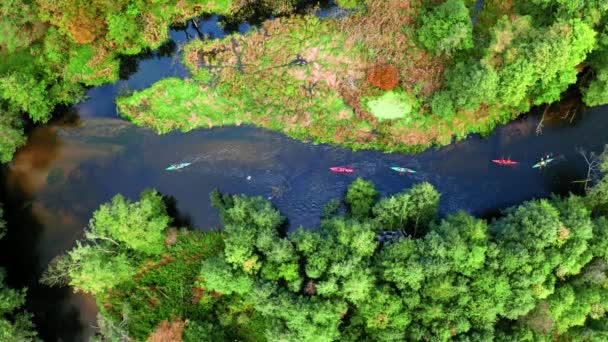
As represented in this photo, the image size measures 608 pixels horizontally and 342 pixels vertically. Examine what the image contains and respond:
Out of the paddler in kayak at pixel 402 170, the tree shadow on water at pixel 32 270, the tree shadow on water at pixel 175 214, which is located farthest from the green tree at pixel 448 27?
the tree shadow on water at pixel 32 270

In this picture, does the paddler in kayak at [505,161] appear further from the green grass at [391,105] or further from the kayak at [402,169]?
the green grass at [391,105]

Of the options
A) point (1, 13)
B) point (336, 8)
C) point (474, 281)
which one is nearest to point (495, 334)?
point (474, 281)

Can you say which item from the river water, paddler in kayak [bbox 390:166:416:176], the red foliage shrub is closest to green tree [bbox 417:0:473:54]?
the red foliage shrub

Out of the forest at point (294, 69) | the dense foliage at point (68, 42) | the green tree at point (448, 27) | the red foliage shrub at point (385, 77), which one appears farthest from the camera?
the red foliage shrub at point (385, 77)

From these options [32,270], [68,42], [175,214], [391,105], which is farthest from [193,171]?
[391,105]

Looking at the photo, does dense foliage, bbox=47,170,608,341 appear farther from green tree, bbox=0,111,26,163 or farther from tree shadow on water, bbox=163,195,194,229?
green tree, bbox=0,111,26,163

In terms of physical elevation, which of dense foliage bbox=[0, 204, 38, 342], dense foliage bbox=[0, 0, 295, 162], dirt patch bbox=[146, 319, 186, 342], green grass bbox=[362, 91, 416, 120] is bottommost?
dirt patch bbox=[146, 319, 186, 342]

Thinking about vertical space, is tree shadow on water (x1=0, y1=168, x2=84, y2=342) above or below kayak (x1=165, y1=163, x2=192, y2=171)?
below
